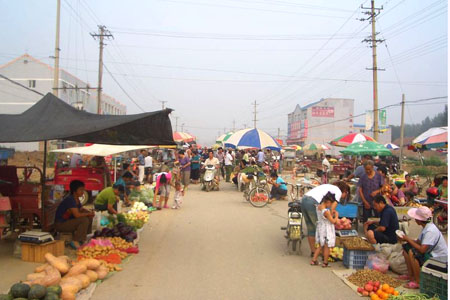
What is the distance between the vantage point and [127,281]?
219 inches

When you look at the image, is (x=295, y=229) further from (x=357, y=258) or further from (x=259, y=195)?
(x=259, y=195)

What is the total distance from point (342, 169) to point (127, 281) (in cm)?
2089

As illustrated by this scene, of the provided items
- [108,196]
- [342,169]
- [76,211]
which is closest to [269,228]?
[108,196]

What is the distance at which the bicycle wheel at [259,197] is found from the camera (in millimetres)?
13050

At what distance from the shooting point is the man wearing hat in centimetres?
541

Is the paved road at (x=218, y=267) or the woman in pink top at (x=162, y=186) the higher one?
the woman in pink top at (x=162, y=186)

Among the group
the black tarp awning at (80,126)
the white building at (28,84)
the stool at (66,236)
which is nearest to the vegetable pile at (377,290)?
the black tarp awning at (80,126)

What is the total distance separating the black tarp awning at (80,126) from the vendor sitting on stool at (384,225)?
438 centimetres

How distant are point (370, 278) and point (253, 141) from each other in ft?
39.9

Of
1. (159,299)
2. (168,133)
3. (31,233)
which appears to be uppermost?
(168,133)

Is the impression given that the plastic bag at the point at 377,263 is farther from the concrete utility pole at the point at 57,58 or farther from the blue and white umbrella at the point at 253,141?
the concrete utility pole at the point at 57,58

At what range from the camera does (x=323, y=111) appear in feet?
227

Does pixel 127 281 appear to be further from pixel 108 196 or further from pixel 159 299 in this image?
pixel 108 196

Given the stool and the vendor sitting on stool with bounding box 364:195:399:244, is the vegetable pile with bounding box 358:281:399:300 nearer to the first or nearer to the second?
the vendor sitting on stool with bounding box 364:195:399:244
